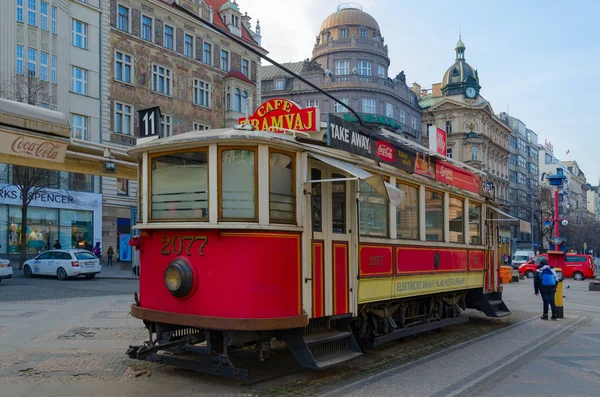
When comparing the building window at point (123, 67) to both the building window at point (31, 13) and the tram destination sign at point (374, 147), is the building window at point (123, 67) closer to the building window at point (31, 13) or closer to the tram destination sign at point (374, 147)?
the building window at point (31, 13)

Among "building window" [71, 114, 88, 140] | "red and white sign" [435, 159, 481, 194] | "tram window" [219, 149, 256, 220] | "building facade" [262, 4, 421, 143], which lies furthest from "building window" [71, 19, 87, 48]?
"tram window" [219, 149, 256, 220]

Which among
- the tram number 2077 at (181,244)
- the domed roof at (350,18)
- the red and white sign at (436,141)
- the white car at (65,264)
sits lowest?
the white car at (65,264)

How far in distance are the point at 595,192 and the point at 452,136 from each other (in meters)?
108

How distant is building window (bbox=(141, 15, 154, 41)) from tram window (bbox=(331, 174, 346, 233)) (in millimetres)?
33150

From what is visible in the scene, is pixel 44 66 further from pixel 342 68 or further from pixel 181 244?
pixel 342 68

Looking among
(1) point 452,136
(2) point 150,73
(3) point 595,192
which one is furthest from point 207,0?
(3) point 595,192

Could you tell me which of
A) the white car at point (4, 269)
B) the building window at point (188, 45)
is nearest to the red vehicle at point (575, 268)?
the building window at point (188, 45)

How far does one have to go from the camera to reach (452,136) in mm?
75875

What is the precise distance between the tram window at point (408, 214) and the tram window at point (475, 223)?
9.70 feet

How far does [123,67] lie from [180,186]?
32.3 metres

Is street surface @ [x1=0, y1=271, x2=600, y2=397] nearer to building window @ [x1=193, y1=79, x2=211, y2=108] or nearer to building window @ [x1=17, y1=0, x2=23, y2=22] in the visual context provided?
building window @ [x1=17, y1=0, x2=23, y2=22]

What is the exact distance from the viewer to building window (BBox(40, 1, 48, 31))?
33.4 metres

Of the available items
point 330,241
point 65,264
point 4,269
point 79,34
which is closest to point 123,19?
point 79,34

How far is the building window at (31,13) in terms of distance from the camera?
32750 millimetres
